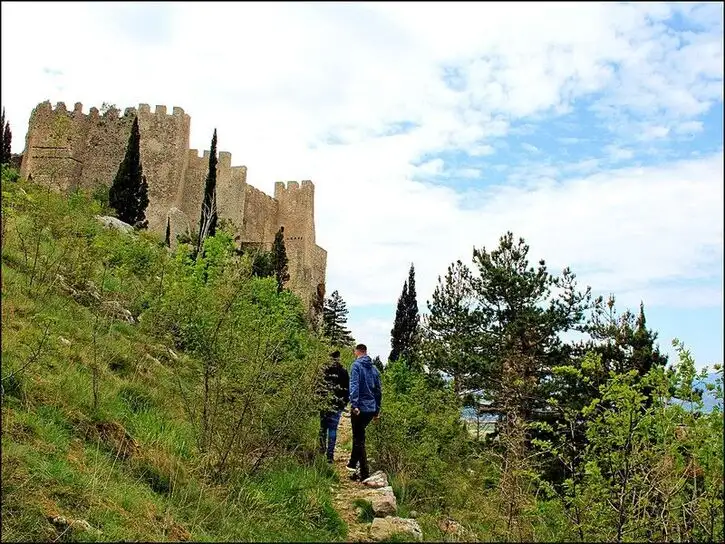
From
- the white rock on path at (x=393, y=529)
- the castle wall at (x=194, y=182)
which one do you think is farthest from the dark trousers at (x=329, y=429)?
the castle wall at (x=194, y=182)

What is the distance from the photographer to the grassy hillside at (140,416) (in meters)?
4.85

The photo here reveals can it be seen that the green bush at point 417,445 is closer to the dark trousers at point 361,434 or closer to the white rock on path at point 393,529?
the dark trousers at point 361,434

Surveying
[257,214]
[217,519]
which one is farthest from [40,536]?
[257,214]

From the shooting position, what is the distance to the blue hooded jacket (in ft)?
26.7

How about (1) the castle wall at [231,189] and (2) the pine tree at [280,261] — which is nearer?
(2) the pine tree at [280,261]

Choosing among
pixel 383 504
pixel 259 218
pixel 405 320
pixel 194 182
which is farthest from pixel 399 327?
pixel 383 504

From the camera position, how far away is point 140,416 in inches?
272

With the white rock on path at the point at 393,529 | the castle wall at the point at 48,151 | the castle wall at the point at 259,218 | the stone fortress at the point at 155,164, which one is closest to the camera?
the white rock on path at the point at 393,529

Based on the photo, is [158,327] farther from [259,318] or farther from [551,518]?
[551,518]

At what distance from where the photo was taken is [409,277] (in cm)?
3403

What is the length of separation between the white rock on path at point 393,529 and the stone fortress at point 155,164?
2422 centimetres

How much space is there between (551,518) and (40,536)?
375cm

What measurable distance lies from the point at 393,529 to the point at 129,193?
23747 millimetres

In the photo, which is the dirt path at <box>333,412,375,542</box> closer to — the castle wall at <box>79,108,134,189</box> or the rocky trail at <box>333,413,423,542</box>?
the rocky trail at <box>333,413,423,542</box>
